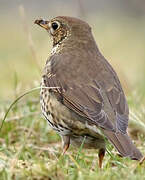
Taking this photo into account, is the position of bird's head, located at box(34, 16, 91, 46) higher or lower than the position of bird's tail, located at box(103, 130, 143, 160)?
higher

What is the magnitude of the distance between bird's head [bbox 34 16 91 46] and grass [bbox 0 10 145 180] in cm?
79

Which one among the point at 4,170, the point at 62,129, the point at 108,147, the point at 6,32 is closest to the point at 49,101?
the point at 62,129

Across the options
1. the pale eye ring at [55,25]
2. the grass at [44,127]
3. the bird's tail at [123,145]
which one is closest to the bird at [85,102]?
the bird's tail at [123,145]

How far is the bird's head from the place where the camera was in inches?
238

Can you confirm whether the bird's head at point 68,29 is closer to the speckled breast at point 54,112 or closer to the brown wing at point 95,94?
the brown wing at point 95,94

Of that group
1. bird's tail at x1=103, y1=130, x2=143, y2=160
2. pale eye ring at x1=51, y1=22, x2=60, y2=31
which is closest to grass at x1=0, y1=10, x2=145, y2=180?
bird's tail at x1=103, y1=130, x2=143, y2=160

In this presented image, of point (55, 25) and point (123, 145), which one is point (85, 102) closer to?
point (123, 145)

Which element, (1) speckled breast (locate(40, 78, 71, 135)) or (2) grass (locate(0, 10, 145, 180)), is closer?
(2) grass (locate(0, 10, 145, 180))

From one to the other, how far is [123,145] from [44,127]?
1869 millimetres

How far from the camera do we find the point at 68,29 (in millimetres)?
6082

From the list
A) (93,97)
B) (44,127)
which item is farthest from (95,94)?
(44,127)

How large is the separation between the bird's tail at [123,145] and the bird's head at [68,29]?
1.33 metres

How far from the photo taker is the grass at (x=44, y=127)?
436 centimetres

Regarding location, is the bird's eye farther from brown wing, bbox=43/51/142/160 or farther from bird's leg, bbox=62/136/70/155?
bird's leg, bbox=62/136/70/155
